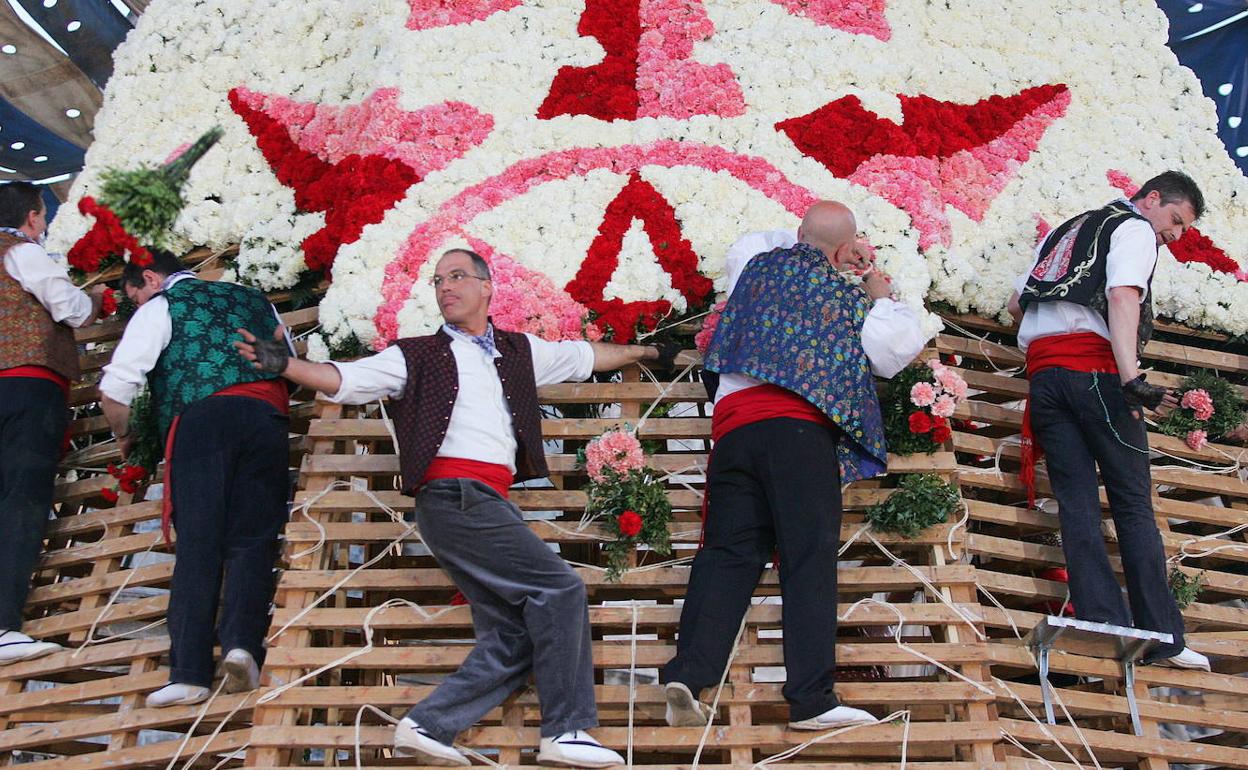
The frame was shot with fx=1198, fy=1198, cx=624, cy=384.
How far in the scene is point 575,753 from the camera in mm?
3629

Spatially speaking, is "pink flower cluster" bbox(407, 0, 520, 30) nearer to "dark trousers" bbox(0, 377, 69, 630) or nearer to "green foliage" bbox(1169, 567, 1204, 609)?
"dark trousers" bbox(0, 377, 69, 630)

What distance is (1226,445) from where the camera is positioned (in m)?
5.03

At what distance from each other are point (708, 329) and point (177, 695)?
7.63 ft

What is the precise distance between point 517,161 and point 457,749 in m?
2.50

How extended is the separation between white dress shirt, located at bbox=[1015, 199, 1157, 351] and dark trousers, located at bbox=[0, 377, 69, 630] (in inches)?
153

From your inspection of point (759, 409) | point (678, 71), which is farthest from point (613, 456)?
point (678, 71)

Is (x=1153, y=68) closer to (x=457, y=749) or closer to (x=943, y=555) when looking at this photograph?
(x=943, y=555)

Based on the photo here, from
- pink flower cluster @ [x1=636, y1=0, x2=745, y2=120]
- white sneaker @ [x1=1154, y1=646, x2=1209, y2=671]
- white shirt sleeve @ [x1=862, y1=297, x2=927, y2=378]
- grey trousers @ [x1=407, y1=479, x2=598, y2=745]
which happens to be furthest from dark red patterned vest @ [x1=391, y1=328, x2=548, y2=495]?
white sneaker @ [x1=1154, y1=646, x2=1209, y2=671]

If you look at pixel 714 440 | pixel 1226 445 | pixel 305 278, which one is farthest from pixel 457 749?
pixel 1226 445

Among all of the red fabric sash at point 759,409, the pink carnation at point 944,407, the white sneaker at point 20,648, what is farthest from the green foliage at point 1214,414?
the white sneaker at point 20,648

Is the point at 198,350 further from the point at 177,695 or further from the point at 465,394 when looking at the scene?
the point at 177,695

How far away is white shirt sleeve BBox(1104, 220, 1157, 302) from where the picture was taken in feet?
14.4

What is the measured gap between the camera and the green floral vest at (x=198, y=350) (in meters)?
4.40

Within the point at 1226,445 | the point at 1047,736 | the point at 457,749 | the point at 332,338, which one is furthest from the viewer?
the point at 1226,445
